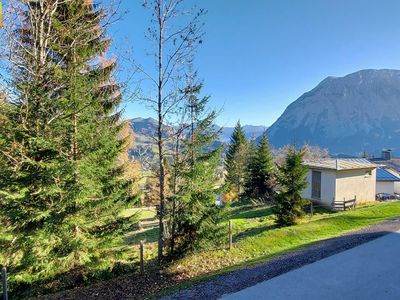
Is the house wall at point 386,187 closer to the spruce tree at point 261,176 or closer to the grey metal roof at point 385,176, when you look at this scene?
the grey metal roof at point 385,176

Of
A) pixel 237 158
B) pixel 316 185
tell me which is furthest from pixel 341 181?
pixel 237 158

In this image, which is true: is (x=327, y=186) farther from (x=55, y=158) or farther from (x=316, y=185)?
(x=55, y=158)

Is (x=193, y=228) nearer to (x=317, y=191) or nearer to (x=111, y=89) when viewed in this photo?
(x=111, y=89)

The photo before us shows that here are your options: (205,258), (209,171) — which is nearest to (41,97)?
(209,171)

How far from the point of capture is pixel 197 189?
35.7ft

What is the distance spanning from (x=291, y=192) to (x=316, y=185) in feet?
32.4

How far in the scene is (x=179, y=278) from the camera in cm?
914

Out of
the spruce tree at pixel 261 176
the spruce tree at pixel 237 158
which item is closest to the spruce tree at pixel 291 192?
the spruce tree at pixel 261 176

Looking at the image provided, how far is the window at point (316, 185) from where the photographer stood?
81.7 ft

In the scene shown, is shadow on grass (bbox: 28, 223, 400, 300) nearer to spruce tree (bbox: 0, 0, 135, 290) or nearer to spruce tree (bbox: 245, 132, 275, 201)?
spruce tree (bbox: 0, 0, 135, 290)

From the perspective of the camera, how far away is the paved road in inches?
203

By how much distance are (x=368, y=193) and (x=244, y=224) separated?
46.7 ft

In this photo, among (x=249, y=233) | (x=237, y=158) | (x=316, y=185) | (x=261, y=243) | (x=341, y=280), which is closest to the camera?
(x=341, y=280)

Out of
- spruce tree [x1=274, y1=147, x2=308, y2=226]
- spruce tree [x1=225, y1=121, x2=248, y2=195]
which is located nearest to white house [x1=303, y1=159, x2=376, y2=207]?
spruce tree [x1=274, y1=147, x2=308, y2=226]
